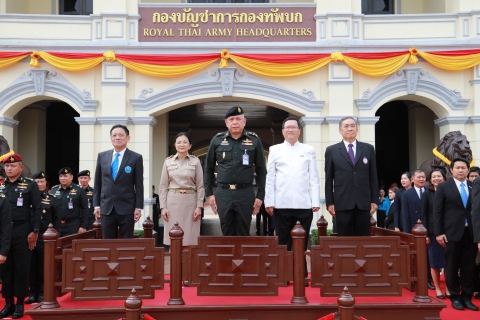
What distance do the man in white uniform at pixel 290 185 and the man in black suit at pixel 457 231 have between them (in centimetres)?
136

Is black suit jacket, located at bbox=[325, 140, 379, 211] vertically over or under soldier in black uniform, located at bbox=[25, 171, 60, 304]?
over

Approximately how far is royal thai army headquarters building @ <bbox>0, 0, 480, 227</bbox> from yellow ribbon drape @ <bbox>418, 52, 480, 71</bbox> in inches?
0.8

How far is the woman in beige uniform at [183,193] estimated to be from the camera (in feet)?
16.6

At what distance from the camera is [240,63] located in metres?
9.91

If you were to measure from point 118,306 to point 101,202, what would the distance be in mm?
1273

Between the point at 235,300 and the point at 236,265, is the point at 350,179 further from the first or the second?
the point at 235,300

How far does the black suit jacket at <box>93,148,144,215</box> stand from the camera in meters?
4.92

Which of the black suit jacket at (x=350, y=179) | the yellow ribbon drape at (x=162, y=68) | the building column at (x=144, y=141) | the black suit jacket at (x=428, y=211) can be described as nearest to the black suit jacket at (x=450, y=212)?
the black suit jacket at (x=428, y=211)

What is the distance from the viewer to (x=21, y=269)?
16.2 ft

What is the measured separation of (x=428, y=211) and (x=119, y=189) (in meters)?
3.45

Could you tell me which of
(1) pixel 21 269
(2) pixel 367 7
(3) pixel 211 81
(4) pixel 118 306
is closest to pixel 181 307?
(4) pixel 118 306

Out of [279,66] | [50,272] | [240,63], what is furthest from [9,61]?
[50,272]

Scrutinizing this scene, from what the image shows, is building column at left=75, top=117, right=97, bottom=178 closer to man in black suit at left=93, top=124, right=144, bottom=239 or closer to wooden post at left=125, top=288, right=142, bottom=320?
man in black suit at left=93, top=124, right=144, bottom=239

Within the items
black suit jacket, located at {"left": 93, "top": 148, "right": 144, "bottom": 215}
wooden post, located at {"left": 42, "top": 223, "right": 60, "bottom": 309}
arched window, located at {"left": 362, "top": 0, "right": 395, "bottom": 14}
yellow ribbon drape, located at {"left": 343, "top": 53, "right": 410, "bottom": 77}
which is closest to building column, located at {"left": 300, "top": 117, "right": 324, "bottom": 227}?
yellow ribbon drape, located at {"left": 343, "top": 53, "right": 410, "bottom": 77}
